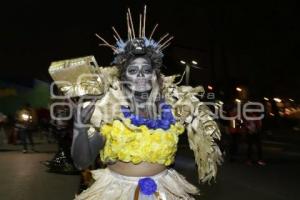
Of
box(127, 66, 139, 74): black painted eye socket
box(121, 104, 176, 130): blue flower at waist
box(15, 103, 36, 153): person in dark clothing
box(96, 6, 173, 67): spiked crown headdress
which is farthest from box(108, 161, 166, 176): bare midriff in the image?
box(15, 103, 36, 153): person in dark clothing

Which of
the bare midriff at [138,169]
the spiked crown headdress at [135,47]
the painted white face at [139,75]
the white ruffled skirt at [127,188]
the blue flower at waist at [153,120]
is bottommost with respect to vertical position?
the white ruffled skirt at [127,188]

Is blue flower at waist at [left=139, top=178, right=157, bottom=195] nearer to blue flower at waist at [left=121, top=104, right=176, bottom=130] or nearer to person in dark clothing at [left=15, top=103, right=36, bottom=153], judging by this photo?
blue flower at waist at [left=121, top=104, right=176, bottom=130]

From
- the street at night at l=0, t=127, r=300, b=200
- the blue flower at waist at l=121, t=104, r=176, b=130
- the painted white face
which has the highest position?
the painted white face

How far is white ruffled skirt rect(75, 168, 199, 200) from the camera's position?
3801mm

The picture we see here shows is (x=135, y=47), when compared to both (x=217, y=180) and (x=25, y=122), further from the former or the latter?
(x=25, y=122)

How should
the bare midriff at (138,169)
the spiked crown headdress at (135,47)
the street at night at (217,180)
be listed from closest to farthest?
the bare midriff at (138,169) → the spiked crown headdress at (135,47) → the street at night at (217,180)

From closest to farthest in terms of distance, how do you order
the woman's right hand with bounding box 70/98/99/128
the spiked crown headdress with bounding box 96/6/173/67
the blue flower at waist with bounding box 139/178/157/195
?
the woman's right hand with bounding box 70/98/99/128, the blue flower at waist with bounding box 139/178/157/195, the spiked crown headdress with bounding box 96/6/173/67

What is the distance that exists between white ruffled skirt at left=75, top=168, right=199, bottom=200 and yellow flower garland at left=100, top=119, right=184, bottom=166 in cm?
14

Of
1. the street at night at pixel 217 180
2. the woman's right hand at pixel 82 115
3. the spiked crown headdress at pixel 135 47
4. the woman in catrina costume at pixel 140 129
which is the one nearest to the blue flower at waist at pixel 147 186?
the woman in catrina costume at pixel 140 129

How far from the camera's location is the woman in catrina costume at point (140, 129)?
3795 millimetres

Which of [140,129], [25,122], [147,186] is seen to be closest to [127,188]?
[147,186]

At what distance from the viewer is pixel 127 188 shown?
12.6ft

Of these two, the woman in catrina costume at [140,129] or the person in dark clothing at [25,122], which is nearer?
the woman in catrina costume at [140,129]

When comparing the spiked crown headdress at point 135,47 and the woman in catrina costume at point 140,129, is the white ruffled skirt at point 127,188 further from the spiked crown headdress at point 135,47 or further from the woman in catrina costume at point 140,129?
the spiked crown headdress at point 135,47
